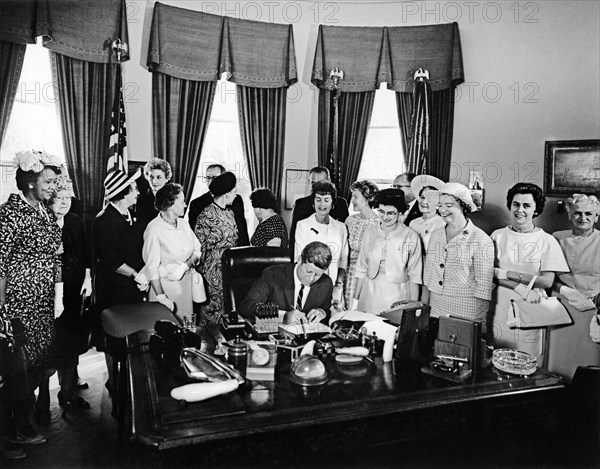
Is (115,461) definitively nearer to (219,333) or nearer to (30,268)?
(219,333)

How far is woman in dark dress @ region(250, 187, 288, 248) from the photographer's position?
4762mm

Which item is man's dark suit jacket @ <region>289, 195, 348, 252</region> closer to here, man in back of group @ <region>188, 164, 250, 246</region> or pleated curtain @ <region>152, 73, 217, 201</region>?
man in back of group @ <region>188, 164, 250, 246</region>

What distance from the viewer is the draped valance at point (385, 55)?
6.21 metres

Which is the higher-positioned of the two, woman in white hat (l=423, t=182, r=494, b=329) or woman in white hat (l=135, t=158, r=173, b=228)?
woman in white hat (l=135, t=158, r=173, b=228)

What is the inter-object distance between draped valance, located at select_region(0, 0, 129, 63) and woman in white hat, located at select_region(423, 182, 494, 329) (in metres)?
3.56

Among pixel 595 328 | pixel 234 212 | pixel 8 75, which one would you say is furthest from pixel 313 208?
pixel 8 75

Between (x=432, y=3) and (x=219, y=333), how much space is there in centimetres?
524

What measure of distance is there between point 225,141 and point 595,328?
438cm

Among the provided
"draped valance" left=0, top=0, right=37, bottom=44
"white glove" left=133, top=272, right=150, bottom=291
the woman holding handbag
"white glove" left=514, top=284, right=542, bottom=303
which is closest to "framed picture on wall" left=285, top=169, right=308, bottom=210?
"white glove" left=133, top=272, right=150, bottom=291

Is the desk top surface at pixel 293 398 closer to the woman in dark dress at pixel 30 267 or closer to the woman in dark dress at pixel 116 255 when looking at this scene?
the woman in dark dress at pixel 30 267

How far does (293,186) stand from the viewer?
6438 mm

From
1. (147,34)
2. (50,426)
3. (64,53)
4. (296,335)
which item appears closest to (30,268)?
(50,426)

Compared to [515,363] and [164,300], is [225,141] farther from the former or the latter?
[515,363]

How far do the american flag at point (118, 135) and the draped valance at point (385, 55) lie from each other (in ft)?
7.38
